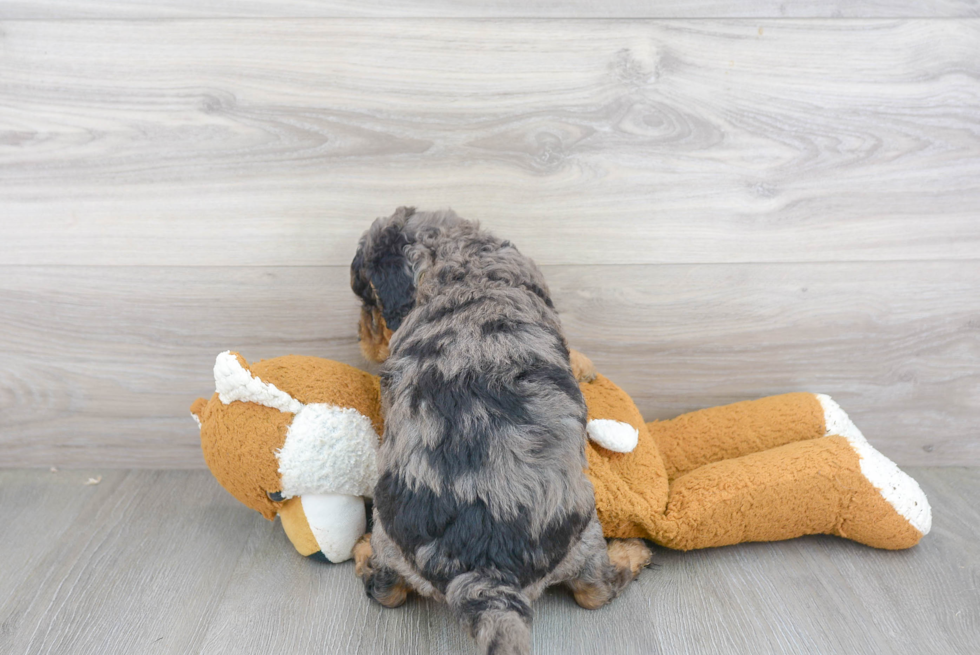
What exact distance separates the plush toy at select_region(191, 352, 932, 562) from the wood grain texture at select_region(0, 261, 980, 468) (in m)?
0.34

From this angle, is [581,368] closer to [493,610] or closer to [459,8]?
[493,610]

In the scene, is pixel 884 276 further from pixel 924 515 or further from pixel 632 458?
pixel 632 458

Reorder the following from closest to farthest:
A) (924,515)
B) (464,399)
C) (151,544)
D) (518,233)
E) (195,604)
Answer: (464,399), (195,604), (924,515), (151,544), (518,233)

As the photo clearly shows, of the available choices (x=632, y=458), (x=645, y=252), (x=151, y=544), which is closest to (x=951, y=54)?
(x=645, y=252)

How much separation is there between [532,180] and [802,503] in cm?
Result: 114

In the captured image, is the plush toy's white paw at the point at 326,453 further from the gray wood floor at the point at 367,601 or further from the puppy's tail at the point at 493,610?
the puppy's tail at the point at 493,610

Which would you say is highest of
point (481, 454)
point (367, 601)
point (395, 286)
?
point (395, 286)

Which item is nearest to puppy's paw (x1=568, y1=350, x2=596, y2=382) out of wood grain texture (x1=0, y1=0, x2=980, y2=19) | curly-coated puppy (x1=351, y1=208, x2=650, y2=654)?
curly-coated puppy (x1=351, y1=208, x2=650, y2=654)

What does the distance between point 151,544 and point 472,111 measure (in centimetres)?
152

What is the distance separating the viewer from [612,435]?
66.2 inches

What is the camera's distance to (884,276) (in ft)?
6.60

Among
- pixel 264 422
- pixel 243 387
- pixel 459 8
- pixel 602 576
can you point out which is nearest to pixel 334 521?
pixel 264 422

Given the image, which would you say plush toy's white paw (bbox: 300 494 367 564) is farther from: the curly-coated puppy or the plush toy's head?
the curly-coated puppy

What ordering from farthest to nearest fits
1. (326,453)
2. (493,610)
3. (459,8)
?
(459,8) → (326,453) → (493,610)
